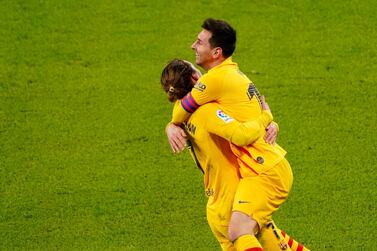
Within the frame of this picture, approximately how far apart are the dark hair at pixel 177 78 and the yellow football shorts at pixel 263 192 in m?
0.81

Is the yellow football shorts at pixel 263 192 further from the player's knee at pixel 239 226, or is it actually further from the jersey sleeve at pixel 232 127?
the jersey sleeve at pixel 232 127

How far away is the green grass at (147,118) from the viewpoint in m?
9.70

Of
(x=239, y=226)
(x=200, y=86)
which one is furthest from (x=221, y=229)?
(x=200, y=86)

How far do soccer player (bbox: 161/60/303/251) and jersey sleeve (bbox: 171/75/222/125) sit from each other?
0.05 metres

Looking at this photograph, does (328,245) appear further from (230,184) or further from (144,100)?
(144,100)

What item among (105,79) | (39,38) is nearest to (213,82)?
(105,79)

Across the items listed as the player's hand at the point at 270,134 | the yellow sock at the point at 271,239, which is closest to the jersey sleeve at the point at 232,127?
the player's hand at the point at 270,134

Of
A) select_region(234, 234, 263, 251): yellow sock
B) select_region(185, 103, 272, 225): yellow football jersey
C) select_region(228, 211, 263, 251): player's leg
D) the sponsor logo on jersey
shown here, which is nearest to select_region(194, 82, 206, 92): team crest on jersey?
select_region(185, 103, 272, 225): yellow football jersey

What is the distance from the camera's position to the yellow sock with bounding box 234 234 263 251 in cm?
747

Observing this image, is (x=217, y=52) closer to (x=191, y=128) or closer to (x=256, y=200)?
(x=191, y=128)

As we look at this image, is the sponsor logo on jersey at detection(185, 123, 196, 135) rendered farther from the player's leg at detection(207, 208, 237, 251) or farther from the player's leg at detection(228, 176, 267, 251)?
the player's leg at detection(207, 208, 237, 251)

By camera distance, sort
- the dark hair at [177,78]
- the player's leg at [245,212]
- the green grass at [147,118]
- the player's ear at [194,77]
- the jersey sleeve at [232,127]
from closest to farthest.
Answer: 1. the jersey sleeve at [232,127]
2. the player's leg at [245,212]
3. the dark hair at [177,78]
4. the player's ear at [194,77]
5. the green grass at [147,118]

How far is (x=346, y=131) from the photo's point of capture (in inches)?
444

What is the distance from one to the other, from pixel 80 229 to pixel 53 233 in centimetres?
26
